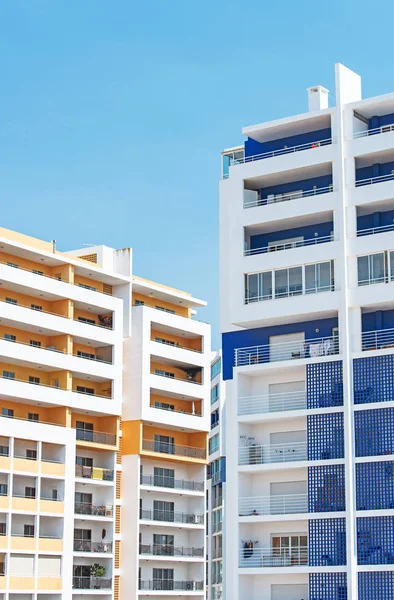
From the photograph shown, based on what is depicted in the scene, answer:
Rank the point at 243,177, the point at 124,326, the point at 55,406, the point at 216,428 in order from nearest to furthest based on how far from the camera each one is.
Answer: the point at 243,177, the point at 55,406, the point at 124,326, the point at 216,428

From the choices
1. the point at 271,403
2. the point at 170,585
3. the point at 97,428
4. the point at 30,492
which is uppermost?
the point at 97,428

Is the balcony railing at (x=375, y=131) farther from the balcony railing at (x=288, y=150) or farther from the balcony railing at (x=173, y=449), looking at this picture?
the balcony railing at (x=173, y=449)

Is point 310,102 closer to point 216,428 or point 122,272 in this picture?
point 122,272

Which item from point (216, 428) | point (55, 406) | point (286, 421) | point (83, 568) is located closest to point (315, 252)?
point (286, 421)

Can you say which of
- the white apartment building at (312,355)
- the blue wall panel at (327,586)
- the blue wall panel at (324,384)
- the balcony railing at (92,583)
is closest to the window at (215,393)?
the balcony railing at (92,583)

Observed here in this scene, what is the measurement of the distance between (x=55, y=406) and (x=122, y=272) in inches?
488

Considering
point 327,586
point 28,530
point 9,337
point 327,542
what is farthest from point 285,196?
point 28,530

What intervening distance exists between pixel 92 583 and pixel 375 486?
27715 millimetres

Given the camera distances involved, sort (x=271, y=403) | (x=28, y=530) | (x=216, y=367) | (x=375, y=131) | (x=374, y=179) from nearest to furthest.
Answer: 1. (x=374, y=179)
2. (x=271, y=403)
3. (x=375, y=131)
4. (x=28, y=530)
5. (x=216, y=367)

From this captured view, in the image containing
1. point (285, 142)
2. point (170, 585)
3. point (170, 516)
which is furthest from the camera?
point (170, 516)

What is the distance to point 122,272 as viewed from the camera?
86938mm

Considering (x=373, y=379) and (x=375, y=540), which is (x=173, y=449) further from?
(x=375, y=540)

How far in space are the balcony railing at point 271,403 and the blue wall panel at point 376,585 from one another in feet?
29.5

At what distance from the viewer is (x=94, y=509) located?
8112 cm
